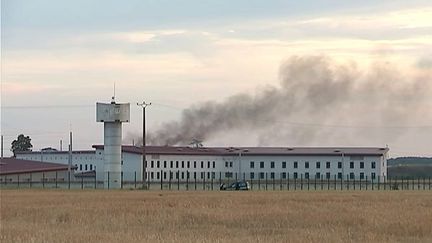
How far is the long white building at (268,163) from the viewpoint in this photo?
131 metres

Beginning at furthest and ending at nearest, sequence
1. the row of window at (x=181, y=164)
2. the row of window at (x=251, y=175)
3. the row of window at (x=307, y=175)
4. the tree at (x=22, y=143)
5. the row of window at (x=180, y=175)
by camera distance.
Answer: the tree at (x=22, y=143)
the row of window at (x=307, y=175)
the row of window at (x=251, y=175)
the row of window at (x=180, y=175)
the row of window at (x=181, y=164)

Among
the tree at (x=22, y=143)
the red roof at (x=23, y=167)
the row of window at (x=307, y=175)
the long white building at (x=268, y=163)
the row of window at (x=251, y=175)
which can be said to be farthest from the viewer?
the tree at (x=22, y=143)

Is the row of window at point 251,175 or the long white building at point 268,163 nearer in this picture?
the row of window at point 251,175

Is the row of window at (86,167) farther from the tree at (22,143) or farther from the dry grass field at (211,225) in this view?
the dry grass field at (211,225)

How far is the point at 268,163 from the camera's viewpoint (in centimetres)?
13600

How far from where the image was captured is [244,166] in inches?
5369

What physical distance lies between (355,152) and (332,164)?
3.93 metres

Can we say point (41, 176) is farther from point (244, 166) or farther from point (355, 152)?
point (355, 152)

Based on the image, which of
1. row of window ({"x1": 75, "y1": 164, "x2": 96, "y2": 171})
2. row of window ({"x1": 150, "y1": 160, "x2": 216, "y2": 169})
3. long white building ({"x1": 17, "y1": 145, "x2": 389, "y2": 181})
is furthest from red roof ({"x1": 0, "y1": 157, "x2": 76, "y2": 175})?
row of window ({"x1": 75, "y1": 164, "x2": 96, "y2": 171})

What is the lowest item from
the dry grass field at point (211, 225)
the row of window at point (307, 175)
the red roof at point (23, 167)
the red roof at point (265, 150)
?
the dry grass field at point (211, 225)

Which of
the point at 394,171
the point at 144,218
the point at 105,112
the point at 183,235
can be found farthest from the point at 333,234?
the point at 394,171

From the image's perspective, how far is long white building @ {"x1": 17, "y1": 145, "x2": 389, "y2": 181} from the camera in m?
131

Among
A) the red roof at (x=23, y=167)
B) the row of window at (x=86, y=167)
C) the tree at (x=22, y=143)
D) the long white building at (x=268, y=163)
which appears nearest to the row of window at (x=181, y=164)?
the long white building at (x=268, y=163)

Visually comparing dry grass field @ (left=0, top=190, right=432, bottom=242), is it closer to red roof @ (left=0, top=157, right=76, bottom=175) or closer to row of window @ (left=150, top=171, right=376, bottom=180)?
red roof @ (left=0, top=157, right=76, bottom=175)
